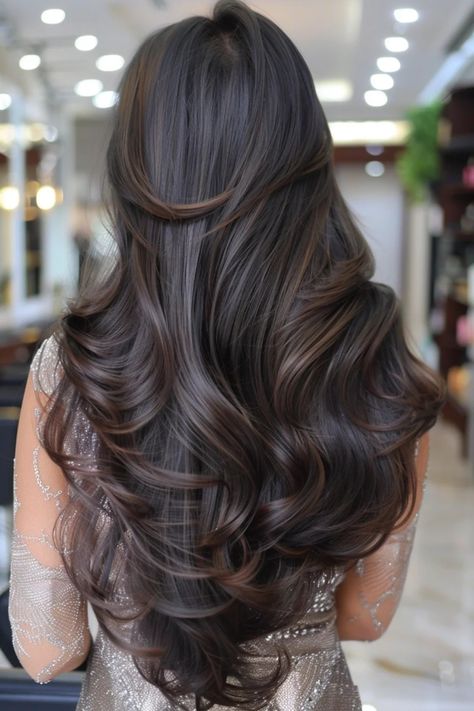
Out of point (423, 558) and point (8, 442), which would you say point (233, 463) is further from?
point (423, 558)

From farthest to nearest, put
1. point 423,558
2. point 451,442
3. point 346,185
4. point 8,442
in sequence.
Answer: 1. point 346,185
2. point 451,442
3. point 423,558
4. point 8,442

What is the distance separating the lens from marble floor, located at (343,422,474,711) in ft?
7.97

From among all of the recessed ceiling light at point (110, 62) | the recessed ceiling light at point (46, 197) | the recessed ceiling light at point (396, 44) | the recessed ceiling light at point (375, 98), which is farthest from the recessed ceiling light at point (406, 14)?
the recessed ceiling light at point (46, 197)

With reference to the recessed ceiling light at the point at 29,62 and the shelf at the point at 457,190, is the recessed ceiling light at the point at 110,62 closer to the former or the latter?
the recessed ceiling light at the point at 29,62

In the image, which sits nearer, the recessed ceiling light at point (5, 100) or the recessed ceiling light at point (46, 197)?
the recessed ceiling light at point (5, 100)

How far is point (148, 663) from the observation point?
32.7 inches

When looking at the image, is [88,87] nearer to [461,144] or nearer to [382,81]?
[382,81]

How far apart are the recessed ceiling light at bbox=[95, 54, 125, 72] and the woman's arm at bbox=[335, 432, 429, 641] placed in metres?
1.84

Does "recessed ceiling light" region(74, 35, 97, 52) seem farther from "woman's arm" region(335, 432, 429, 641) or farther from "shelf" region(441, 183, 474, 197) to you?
"shelf" region(441, 183, 474, 197)

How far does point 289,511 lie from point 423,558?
2964 millimetres

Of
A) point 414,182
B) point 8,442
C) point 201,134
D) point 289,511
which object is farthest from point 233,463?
point 414,182

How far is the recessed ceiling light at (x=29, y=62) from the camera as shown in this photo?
10.5 ft

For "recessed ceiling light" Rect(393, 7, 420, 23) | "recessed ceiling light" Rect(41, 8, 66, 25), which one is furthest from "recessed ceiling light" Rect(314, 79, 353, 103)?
"recessed ceiling light" Rect(41, 8, 66, 25)

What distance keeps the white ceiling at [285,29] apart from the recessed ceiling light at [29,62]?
0.03m
